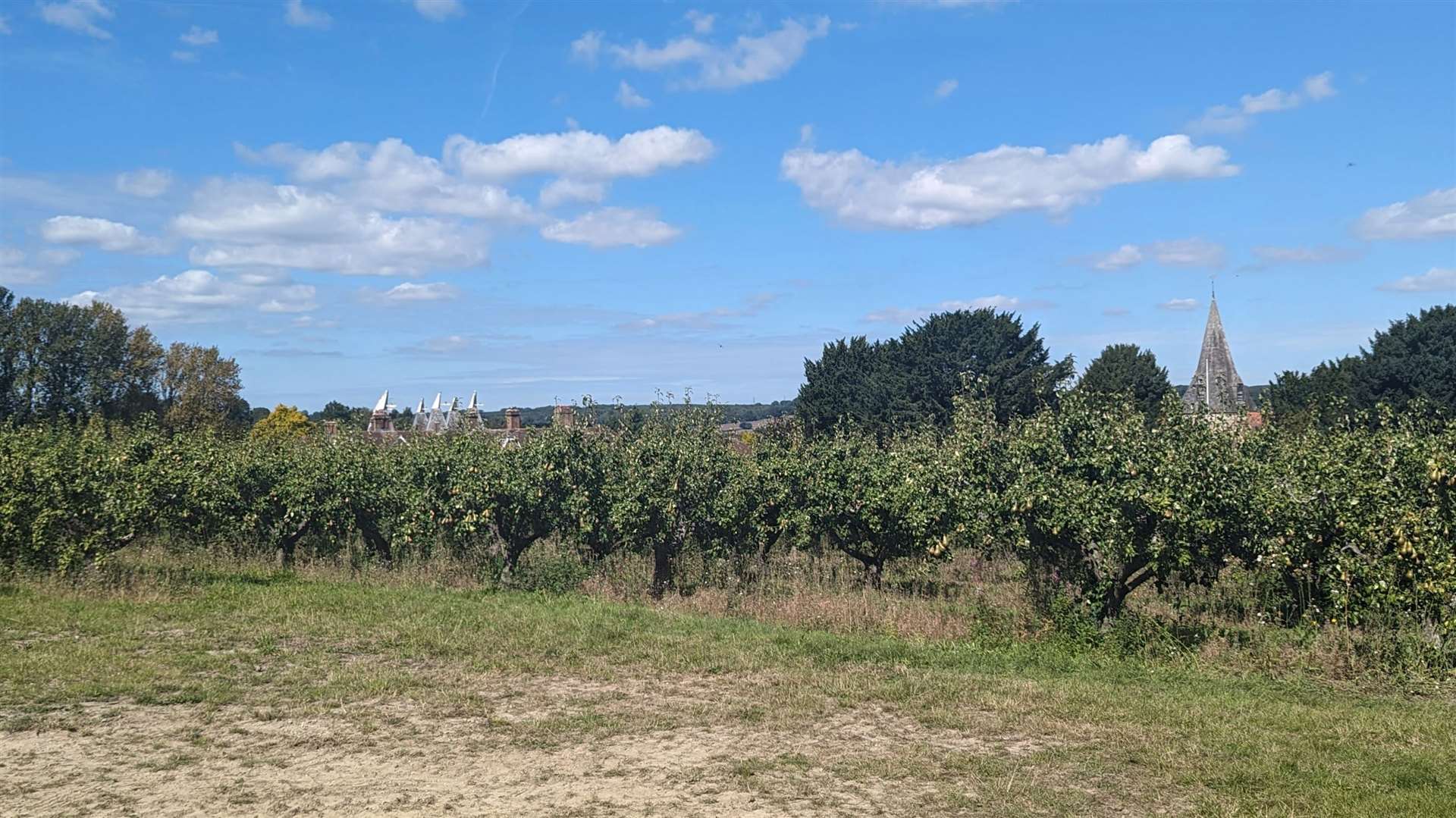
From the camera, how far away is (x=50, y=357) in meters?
48.3

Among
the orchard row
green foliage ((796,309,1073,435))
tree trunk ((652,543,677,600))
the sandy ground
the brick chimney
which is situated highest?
green foliage ((796,309,1073,435))

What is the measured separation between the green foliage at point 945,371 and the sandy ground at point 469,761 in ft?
105

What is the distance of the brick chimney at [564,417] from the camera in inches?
710

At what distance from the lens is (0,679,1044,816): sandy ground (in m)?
6.25

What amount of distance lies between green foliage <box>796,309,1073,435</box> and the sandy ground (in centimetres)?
3215

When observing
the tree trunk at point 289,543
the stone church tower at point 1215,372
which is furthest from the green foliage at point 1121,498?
the stone church tower at point 1215,372

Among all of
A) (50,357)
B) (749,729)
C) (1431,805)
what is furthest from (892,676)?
(50,357)

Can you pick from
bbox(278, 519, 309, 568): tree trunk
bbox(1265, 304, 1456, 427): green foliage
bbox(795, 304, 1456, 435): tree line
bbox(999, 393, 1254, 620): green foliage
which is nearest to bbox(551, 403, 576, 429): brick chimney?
bbox(278, 519, 309, 568): tree trunk

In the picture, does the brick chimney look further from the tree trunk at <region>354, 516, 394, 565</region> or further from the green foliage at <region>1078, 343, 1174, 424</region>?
the green foliage at <region>1078, 343, 1174, 424</region>

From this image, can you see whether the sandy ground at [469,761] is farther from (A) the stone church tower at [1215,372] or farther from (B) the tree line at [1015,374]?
(A) the stone church tower at [1215,372]

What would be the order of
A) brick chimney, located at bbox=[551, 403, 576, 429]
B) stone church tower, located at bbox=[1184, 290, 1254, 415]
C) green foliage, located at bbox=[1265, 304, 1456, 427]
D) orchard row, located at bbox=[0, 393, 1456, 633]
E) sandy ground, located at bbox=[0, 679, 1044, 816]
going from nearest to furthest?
1. sandy ground, located at bbox=[0, 679, 1044, 816]
2. orchard row, located at bbox=[0, 393, 1456, 633]
3. brick chimney, located at bbox=[551, 403, 576, 429]
4. green foliage, located at bbox=[1265, 304, 1456, 427]
5. stone church tower, located at bbox=[1184, 290, 1254, 415]

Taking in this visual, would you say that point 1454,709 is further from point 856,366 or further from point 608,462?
point 856,366

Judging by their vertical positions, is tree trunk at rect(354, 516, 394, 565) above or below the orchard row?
below

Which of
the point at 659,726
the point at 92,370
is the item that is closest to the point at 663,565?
the point at 659,726
